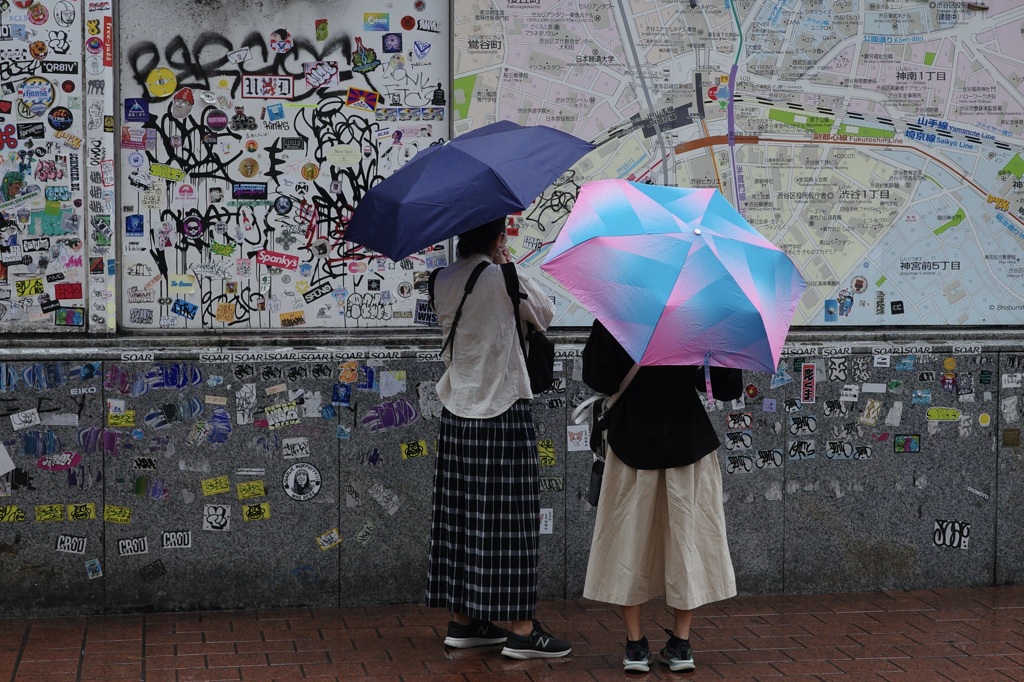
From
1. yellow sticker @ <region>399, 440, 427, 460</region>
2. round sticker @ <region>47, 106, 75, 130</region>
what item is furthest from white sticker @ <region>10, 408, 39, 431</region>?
yellow sticker @ <region>399, 440, 427, 460</region>

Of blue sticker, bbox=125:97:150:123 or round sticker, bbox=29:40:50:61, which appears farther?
blue sticker, bbox=125:97:150:123

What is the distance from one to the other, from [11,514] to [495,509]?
226 centimetres

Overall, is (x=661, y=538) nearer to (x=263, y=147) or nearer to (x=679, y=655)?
(x=679, y=655)

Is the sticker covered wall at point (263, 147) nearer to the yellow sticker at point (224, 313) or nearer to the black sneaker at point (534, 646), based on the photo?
the yellow sticker at point (224, 313)

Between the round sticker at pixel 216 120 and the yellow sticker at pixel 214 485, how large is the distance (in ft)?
5.46

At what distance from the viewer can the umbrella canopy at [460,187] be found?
5043 mm

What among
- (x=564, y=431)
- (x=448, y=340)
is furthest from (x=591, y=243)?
(x=564, y=431)

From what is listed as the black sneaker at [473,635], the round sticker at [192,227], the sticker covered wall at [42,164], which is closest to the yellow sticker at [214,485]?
the sticker covered wall at [42,164]

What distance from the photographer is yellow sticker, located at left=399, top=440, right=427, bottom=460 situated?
247 inches

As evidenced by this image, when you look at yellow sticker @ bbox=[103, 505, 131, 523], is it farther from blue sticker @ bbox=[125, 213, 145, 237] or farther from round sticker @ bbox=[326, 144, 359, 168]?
round sticker @ bbox=[326, 144, 359, 168]

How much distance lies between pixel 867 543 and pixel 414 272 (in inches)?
106

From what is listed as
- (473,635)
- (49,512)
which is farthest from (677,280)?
(49,512)

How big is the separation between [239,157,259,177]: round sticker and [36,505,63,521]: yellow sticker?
177 centimetres

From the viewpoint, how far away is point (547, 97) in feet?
21.2
